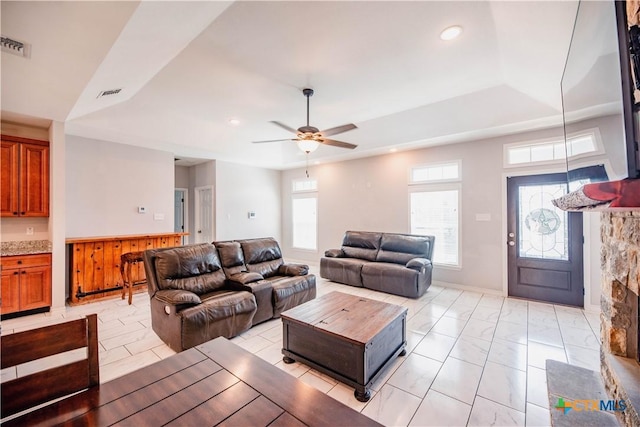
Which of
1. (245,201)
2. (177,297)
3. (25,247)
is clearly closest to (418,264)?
(177,297)

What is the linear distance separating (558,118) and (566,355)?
3122mm

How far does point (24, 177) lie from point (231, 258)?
3095mm

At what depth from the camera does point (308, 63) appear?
3.02 meters

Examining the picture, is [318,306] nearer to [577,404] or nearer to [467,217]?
[577,404]

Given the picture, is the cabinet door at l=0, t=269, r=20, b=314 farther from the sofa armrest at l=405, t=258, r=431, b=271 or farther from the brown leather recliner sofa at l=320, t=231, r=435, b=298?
the sofa armrest at l=405, t=258, r=431, b=271

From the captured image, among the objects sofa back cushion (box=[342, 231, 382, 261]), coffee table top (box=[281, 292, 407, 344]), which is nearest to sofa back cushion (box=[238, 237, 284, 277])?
coffee table top (box=[281, 292, 407, 344])

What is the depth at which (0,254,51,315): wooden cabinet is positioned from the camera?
3414 millimetres

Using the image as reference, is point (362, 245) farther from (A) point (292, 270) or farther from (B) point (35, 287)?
(B) point (35, 287)

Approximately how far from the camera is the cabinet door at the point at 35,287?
353 centimetres

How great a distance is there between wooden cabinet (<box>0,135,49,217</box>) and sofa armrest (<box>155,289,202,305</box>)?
2.66m

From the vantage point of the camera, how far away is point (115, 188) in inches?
194

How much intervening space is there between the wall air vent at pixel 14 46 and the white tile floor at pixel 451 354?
274 cm

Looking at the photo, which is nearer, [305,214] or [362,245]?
[362,245]

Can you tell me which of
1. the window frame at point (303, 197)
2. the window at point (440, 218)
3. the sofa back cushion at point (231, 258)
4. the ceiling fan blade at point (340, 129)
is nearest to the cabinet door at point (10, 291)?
the sofa back cushion at point (231, 258)
